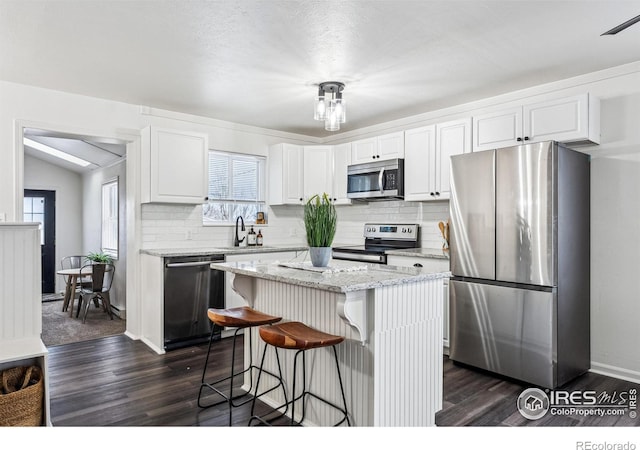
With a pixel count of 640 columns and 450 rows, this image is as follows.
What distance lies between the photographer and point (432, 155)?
13.4ft

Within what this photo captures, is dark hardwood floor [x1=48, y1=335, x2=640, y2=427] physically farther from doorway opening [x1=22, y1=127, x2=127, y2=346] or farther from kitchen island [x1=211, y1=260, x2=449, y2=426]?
doorway opening [x1=22, y1=127, x2=127, y2=346]

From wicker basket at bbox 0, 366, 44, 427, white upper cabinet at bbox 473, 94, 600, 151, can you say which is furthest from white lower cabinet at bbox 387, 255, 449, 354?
wicker basket at bbox 0, 366, 44, 427

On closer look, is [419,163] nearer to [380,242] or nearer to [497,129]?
[497,129]

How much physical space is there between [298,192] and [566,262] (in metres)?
3.02

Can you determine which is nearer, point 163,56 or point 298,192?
point 163,56

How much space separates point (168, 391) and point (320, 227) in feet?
5.29

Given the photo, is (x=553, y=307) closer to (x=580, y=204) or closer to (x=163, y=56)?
(x=580, y=204)

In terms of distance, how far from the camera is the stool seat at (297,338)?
1.96 meters

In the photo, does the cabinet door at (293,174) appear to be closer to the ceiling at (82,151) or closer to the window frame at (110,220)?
the ceiling at (82,151)

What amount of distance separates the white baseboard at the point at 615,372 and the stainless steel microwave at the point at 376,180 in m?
2.21

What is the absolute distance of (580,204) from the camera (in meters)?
3.17

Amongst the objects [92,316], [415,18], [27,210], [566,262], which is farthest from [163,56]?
[27,210]

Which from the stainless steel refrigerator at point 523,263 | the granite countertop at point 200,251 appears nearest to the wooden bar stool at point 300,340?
the stainless steel refrigerator at point 523,263

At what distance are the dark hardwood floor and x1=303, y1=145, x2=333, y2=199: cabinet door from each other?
2.16m
